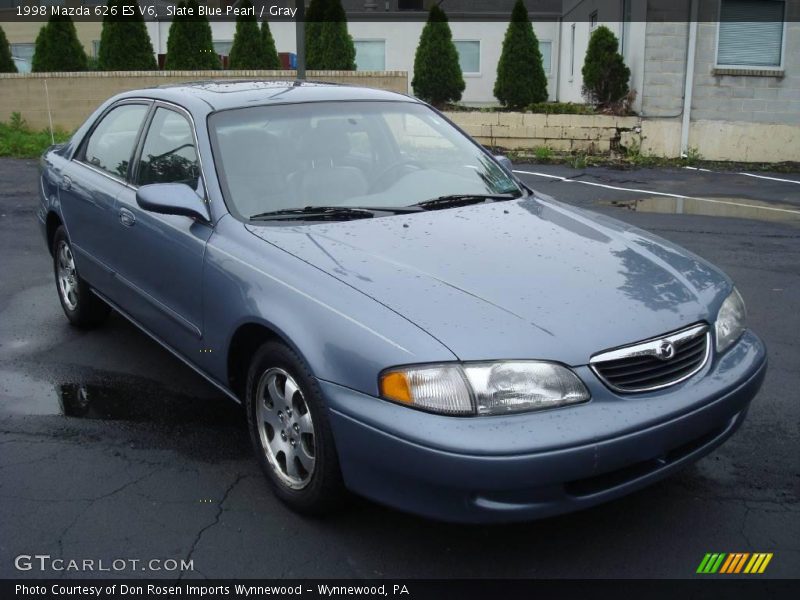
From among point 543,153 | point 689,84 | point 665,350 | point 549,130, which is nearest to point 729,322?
point 665,350

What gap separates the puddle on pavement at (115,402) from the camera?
174 inches

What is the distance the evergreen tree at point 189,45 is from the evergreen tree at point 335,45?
250 centimetres

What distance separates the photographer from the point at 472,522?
9.36 feet

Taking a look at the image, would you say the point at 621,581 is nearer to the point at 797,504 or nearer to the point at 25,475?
the point at 797,504

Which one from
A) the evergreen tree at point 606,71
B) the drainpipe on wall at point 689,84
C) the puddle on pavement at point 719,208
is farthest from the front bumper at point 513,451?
the evergreen tree at point 606,71

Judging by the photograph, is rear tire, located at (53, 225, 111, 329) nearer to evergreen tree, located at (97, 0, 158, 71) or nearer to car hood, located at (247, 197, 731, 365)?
car hood, located at (247, 197, 731, 365)

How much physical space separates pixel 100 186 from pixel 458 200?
2.14 meters

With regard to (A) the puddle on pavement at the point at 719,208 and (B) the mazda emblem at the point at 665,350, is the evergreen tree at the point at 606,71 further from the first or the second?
(B) the mazda emblem at the point at 665,350

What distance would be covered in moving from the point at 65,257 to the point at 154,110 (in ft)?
4.95

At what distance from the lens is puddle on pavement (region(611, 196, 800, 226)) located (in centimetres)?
1046

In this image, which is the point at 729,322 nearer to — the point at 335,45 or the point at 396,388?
the point at 396,388

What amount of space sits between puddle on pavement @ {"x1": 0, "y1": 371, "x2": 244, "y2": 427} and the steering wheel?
133 cm

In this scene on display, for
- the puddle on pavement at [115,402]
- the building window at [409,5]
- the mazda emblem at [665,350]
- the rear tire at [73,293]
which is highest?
the building window at [409,5]

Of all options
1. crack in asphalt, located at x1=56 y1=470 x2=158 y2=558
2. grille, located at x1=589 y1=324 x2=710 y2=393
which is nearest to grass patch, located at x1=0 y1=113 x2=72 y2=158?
crack in asphalt, located at x1=56 y1=470 x2=158 y2=558
